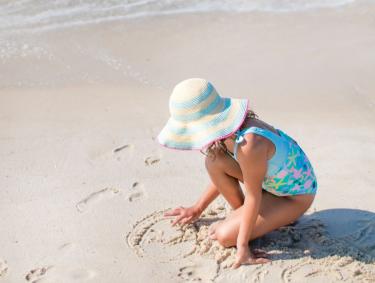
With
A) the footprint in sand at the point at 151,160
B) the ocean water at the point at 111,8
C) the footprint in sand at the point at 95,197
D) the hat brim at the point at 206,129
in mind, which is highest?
the hat brim at the point at 206,129

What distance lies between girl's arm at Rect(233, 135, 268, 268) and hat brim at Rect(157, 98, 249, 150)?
97 mm

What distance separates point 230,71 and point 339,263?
237 cm

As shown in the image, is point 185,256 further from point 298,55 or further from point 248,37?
point 248,37

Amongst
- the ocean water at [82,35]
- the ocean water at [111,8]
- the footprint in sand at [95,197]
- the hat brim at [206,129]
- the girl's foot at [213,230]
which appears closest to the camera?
the hat brim at [206,129]

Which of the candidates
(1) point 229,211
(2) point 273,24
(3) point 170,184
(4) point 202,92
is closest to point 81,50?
(2) point 273,24

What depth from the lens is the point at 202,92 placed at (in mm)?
2658

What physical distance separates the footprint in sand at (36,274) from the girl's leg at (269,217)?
806 millimetres

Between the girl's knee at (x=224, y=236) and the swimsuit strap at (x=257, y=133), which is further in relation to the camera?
the girl's knee at (x=224, y=236)

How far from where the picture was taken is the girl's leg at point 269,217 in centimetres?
294

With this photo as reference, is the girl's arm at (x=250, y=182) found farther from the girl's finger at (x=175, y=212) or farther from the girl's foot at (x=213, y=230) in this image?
the girl's finger at (x=175, y=212)

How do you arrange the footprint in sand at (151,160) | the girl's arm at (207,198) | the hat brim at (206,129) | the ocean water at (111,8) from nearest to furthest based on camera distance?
the hat brim at (206,129) < the girl's arm at (207,198) < the footprint in sand at (151,160) < the ocean water at (111,8)

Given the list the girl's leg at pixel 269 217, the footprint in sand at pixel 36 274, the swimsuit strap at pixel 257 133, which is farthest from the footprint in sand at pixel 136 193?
the swimsuit strap at pixel 257 133

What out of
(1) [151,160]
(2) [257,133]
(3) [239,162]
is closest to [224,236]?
(3) [239,162]

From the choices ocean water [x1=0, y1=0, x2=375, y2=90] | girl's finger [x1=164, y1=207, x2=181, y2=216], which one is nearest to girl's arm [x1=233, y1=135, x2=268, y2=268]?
girl's finger [x1=164, y1=207, x2=181, y2=216]
